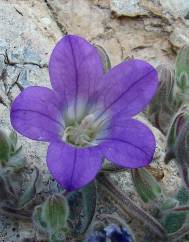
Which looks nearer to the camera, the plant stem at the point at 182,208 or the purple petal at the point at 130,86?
the purple petal at the point at 130,86

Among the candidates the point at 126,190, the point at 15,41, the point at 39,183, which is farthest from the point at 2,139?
the point at 15,41

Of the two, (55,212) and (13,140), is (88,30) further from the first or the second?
(55,212)

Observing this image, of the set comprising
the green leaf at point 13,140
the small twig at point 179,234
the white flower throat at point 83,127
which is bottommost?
the small twig at point 179,234

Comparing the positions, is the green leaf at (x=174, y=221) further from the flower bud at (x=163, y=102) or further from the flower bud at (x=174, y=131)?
the flower bud at (x=163, y=102)

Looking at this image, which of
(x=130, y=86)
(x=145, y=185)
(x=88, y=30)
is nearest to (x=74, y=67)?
(x=130, y=86)

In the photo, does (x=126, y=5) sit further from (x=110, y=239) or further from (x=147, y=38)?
(x=110, y=239)

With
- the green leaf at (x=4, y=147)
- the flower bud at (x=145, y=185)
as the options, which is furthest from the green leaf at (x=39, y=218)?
the flower bud at (x=145, y=185)

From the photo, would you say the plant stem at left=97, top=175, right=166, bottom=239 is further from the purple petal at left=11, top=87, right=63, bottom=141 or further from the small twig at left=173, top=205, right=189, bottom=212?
the purple petal at left=11, top=87, right=63, bottom=141
